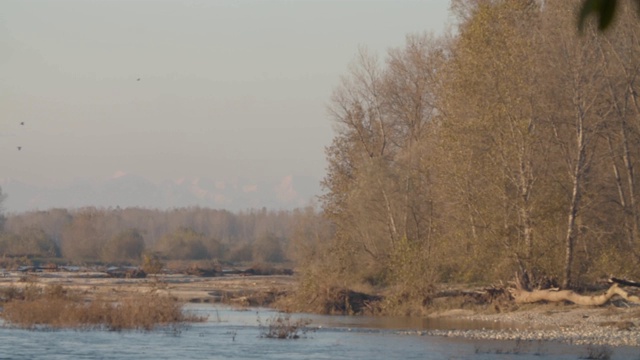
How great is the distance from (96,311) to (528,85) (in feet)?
55.0

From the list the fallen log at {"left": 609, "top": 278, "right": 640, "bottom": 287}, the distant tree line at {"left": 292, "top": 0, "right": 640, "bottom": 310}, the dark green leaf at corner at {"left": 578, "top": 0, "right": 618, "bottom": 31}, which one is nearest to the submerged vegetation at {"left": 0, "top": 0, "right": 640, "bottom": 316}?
the distant tree line at {"left": 292, "top": 0, "right": 640, "bottom": 310}

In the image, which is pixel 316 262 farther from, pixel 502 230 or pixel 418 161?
pixel 502 230

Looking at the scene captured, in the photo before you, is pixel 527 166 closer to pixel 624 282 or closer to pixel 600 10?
pixel 624 282

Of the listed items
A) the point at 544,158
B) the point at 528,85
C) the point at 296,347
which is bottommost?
A: the point at 296,347

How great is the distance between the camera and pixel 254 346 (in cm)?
2494

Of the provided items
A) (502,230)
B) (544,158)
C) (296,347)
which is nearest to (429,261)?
(502,230)

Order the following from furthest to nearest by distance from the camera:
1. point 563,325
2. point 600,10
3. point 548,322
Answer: point 548,322, point 563,325, point 600,10

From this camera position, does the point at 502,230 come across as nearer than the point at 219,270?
Yes

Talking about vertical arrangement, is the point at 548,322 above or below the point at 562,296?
below

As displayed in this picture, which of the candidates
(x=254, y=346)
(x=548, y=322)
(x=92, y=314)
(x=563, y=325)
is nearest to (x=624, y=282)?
(x=563, y=325)

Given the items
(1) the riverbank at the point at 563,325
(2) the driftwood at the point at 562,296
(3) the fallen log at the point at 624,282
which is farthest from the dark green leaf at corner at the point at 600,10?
(2) the driftwood at the point at 562,296

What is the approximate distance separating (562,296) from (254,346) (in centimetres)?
1347

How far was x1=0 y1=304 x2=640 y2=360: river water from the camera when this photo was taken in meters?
22.5

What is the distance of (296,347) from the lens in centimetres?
2498
